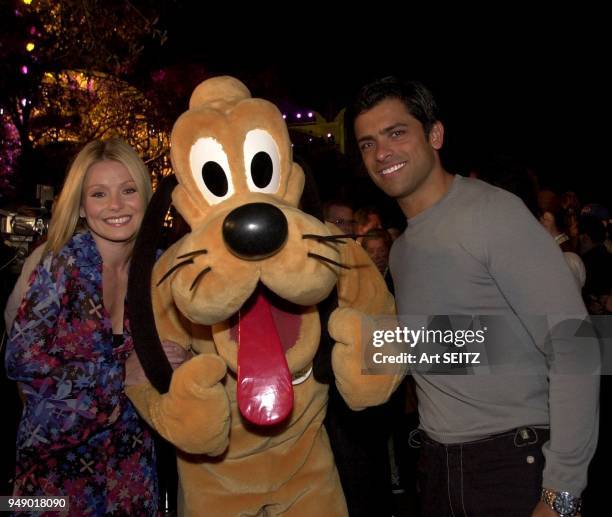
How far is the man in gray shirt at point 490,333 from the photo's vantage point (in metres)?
1.93

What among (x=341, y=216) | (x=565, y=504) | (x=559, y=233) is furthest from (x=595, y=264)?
(x=565, y=504)

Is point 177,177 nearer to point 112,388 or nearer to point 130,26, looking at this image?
point 112,388

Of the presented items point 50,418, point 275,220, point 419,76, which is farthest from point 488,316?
point 419,76

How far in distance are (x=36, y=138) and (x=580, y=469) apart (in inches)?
442

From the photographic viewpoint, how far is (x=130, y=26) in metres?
6.73

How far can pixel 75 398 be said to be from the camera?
2416mm

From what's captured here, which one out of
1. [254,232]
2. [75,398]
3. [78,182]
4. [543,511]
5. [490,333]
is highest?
[78,182]

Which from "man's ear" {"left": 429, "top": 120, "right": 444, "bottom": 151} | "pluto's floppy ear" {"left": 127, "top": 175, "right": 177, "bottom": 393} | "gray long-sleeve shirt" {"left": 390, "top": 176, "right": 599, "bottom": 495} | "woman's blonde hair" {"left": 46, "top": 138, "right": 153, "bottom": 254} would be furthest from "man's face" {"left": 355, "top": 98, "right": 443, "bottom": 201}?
"woman's blonde hair" {"left": 46, "top": 138, "right": 153, "bottom": 254}

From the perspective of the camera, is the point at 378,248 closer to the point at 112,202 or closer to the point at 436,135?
the point at 436,135

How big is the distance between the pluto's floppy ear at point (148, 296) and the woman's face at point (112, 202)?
1.92ft

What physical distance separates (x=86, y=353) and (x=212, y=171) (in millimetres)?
1069

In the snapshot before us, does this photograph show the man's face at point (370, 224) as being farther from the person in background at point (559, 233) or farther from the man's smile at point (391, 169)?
the man's smile at point (391, 169)

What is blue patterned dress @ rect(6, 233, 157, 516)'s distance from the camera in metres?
2.41

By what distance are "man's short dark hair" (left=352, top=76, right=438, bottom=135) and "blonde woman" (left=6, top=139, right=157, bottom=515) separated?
44.5 inches
